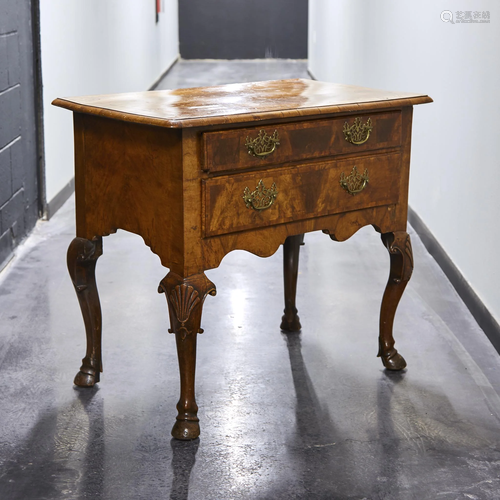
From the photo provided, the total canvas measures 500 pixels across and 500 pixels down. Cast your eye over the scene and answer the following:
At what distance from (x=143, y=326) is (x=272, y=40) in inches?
468

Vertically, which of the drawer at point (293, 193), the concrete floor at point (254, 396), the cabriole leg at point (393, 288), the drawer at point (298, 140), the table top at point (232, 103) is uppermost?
the table top at point (232, 103)

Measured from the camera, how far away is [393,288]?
7.89 ft

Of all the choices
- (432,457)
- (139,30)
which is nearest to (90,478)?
(432,457)

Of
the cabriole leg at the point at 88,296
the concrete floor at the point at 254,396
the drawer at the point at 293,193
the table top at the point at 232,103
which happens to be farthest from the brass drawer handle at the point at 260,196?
the concrete floor at the point at 254,396

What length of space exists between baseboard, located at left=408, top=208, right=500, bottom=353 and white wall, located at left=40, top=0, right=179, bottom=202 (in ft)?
6.76

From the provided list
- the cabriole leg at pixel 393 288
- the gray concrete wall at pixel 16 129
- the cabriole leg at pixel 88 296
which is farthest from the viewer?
the gray concrete wall at pixel 16 129

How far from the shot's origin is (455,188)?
333 cm

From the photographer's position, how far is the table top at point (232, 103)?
1.81 metres

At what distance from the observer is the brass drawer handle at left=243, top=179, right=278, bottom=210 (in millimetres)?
1909

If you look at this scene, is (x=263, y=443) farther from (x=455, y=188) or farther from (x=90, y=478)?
(x=455, y=188)

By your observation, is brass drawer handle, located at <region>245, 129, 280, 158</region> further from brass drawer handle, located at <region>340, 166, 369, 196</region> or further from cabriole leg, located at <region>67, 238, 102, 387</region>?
cabriole leg, located at <region>67, 238, 102, 387</region>

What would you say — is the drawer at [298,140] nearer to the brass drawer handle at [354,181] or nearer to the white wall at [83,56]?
the brass drawer handle at [354,181]

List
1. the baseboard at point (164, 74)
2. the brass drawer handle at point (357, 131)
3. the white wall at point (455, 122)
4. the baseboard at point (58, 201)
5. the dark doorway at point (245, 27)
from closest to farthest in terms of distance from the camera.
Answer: the brass drawer handle at point (357, 131) → the white wall at point (455, 122) → the baseboard at point (58, 201) → the baseboard at point (164, 74) → the dark doorway at point (245, 27)
